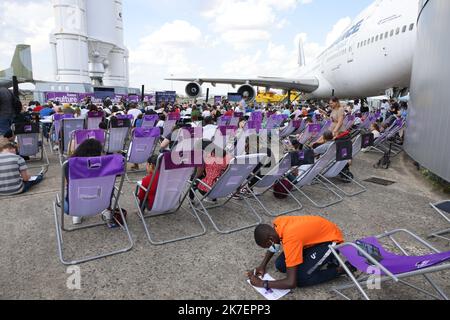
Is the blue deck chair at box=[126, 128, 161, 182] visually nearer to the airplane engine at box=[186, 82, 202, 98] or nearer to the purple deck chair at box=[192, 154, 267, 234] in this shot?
the purple deck chair at box=[192, 154, 267, 234]

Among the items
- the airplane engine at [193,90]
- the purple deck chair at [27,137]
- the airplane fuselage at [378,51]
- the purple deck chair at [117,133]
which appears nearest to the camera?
the purple deck chair at [27,137]

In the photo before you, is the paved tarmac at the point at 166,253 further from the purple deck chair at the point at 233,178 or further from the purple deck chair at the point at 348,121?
the purple deck chair at the point at 348,121

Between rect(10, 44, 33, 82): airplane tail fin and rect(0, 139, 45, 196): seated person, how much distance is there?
50019 millimetres

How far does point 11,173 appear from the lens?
4.83 m

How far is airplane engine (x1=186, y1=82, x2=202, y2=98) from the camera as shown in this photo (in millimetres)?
23547

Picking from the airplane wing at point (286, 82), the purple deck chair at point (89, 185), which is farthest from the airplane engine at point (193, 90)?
the purple deck chair at point (89, 185)

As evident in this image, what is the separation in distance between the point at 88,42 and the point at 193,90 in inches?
1084

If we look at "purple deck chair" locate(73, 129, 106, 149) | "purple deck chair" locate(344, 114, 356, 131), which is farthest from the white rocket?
"purple deck chair" locate(73, 129, 106, 149)

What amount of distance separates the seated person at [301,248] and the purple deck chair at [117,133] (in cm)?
520

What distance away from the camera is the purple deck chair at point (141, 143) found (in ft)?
19.7

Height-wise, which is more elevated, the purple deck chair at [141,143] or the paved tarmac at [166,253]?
the purple deck chair at [141,143]

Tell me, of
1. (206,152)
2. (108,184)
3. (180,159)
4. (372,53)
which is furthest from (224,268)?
(372,53)

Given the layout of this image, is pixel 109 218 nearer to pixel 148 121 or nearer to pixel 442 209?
pixel 442 209
